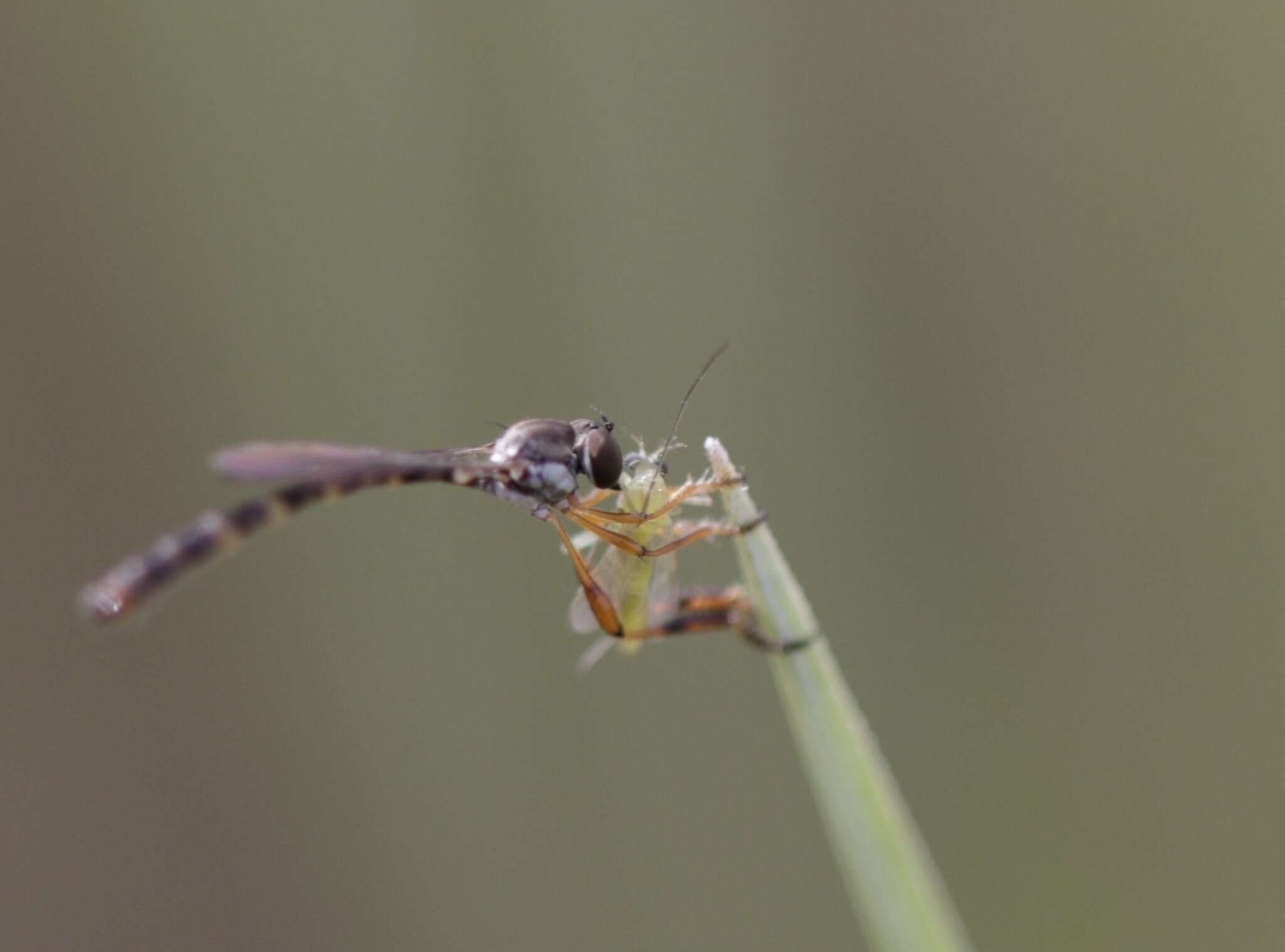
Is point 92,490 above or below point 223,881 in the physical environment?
above

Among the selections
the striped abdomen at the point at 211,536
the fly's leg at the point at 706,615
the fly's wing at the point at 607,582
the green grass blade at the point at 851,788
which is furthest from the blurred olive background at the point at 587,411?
the green grass blade at the point at 851,788

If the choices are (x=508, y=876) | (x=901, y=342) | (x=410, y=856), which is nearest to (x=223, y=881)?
(x=410, y=856)

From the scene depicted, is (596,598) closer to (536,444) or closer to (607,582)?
(607,582)

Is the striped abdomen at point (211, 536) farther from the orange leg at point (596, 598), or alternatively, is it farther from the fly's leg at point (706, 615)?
the fly's leg at point (706, 615)

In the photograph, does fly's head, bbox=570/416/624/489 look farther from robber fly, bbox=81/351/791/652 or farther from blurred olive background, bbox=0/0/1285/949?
blurred olive background, bbox=0/0/1285/949

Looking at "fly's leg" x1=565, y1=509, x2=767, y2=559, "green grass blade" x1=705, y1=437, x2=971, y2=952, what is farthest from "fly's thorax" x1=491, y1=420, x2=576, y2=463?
"green grass blade" x1=705, y1=437, x2=971, y2=952

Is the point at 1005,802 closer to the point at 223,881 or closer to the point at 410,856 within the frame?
the point at 410,856
